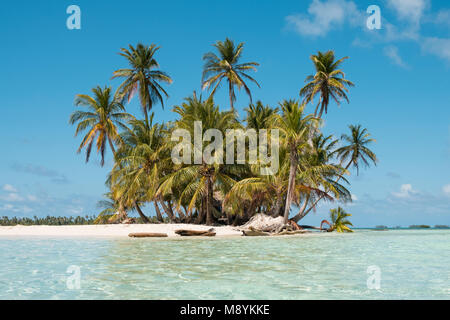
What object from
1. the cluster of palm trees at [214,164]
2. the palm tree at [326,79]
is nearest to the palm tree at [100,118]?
the cluster of palm trees at [214,164]

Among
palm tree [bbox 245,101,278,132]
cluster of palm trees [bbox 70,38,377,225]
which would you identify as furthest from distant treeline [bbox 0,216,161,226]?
palm tree [bbox 245,101,278,132]

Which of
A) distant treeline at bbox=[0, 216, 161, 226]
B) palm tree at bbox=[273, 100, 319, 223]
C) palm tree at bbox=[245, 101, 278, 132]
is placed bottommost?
distant treeline at bbox=[0, 216, 161, 226]

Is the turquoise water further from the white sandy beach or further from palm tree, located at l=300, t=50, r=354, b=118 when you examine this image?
palm tree, located at l=300, t=50, r=354, b=118

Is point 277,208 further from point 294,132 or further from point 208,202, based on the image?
point 294,132

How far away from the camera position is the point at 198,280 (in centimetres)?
603

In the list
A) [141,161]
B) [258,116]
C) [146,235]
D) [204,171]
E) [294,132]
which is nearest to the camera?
[146,235]

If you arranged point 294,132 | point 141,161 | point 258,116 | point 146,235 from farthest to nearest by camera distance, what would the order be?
point 258,116 < point 141,161 < point 294,132 < point 146,235

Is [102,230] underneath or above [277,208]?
underneath

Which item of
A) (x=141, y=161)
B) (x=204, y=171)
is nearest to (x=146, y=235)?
(x=204, y=171)

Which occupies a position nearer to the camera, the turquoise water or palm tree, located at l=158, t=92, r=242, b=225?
the turquoise water

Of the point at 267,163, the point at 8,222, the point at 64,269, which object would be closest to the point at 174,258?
the point at 64,269
